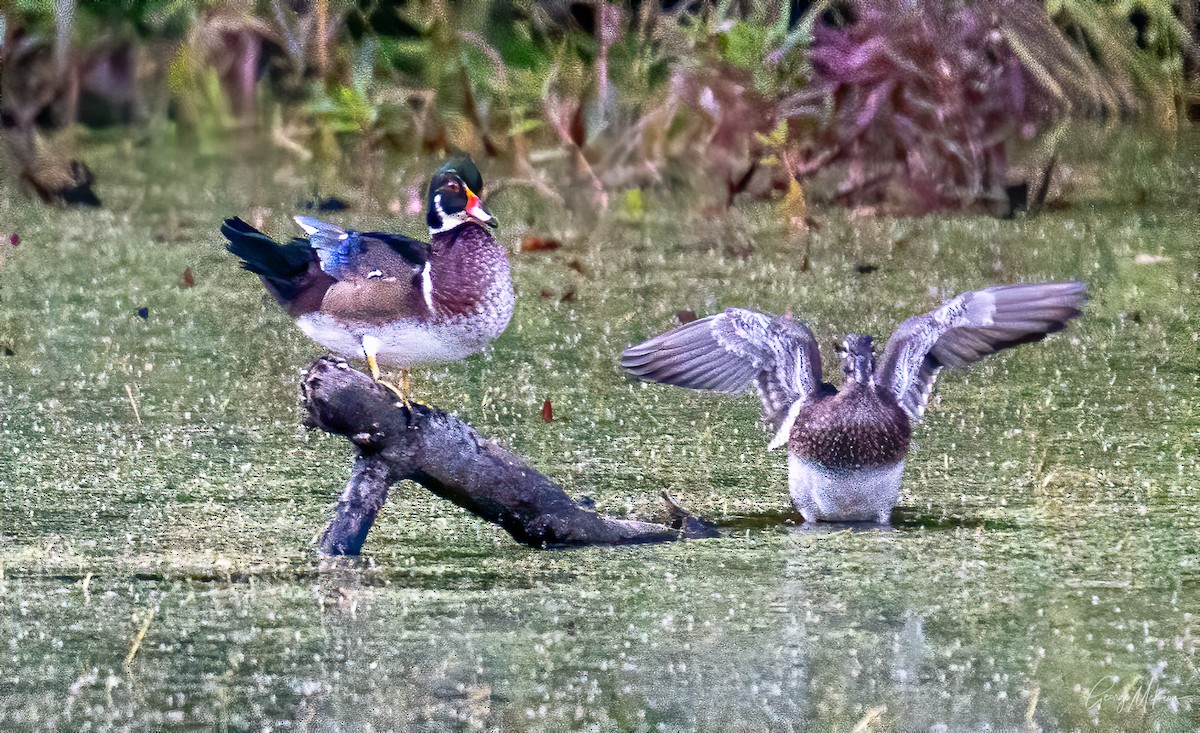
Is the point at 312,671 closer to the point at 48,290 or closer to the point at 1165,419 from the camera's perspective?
the point at 1165,419

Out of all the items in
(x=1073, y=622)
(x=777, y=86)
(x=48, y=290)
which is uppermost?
(x=777, y=86)

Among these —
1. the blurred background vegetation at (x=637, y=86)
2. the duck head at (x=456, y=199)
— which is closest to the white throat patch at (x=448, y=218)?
the duck head at (x=456, y=199)

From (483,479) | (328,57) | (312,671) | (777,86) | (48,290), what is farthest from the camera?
(328,57)

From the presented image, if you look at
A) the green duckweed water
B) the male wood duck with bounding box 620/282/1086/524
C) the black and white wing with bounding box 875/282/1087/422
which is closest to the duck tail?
the green duckweed water

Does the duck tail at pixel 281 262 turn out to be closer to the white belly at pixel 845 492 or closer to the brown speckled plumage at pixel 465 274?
the brown speckled plumage at pixel 465 274

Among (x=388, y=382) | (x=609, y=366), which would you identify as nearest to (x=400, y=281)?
(x=388, y=382)

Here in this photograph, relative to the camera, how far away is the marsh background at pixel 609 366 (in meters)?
2.15

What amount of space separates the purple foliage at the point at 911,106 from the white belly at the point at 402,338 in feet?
9.15

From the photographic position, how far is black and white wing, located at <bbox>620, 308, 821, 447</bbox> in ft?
9.48

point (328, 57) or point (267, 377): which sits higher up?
point (328, 57)

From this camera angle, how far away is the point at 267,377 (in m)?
3.70

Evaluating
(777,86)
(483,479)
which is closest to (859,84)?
(777,86)

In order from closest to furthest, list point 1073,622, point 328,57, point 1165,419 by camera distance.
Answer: point 1073,622
point 1165,419
point 328,57

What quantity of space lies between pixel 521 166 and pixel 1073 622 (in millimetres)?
3593
